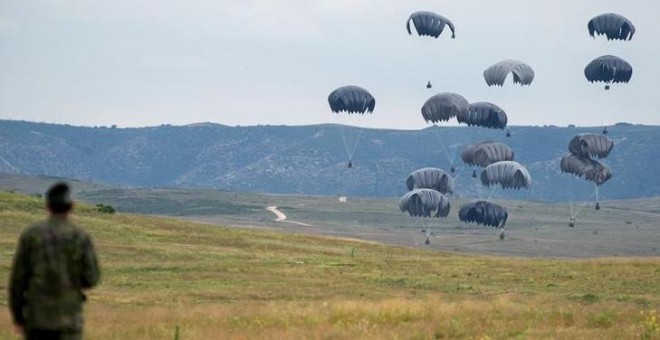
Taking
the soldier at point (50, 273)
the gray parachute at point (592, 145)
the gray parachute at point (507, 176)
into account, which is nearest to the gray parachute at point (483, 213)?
the gray parachute at point (592, 145)

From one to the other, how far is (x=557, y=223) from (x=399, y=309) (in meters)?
167

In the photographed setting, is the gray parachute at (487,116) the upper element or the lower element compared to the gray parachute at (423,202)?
upper

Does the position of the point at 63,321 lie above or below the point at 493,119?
below

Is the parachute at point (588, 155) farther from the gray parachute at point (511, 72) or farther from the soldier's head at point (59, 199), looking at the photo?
the soldier's head at point (59, 199)

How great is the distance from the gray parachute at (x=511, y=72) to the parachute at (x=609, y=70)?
486cm

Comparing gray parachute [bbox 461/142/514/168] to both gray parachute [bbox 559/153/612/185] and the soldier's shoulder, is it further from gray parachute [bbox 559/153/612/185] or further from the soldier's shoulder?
the soldier's shoulder

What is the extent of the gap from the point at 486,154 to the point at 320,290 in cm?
6868

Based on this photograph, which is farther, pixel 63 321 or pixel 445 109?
pixel 445 109

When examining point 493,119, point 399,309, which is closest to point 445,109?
point 493,119

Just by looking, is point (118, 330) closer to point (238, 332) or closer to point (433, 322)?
point (238, 332)

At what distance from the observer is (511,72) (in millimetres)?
97250

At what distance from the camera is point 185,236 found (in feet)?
232

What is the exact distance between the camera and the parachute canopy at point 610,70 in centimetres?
9575

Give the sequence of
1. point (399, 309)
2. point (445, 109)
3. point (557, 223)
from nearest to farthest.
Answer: point (399, 309), point (445, 109), point (557, 223)
